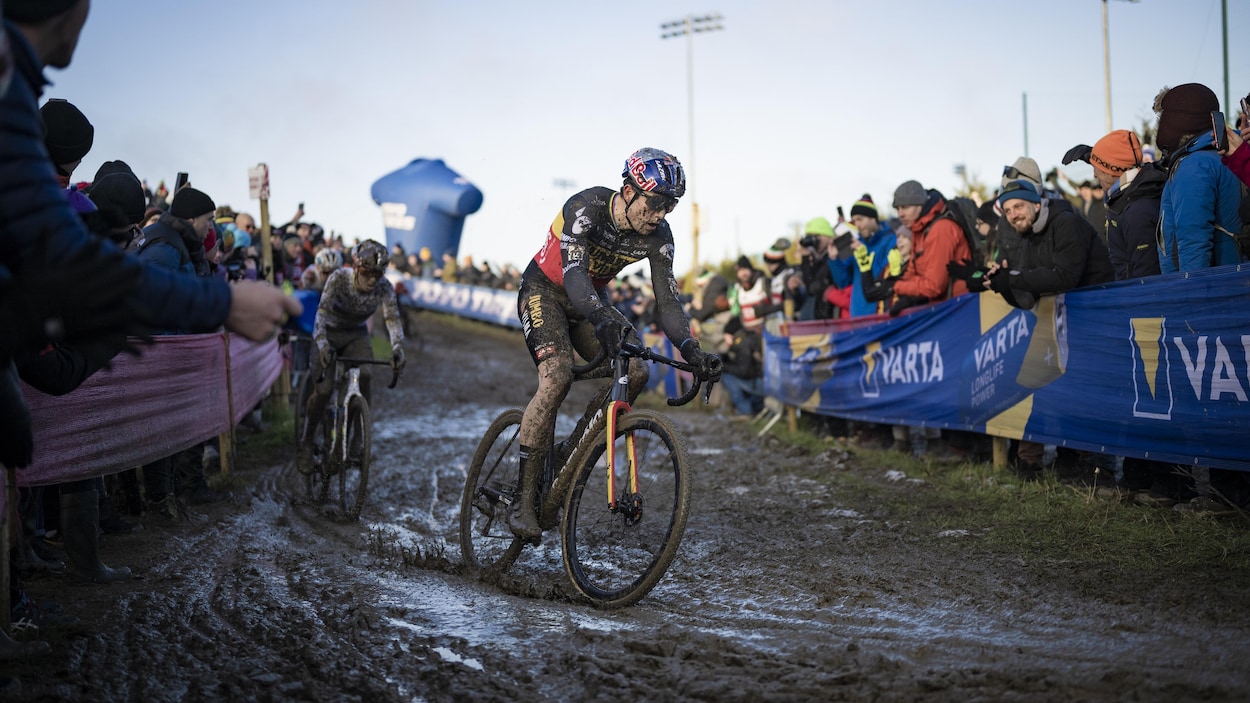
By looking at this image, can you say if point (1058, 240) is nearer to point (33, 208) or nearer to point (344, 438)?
point (344, 438)

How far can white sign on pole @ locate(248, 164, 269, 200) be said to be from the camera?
44.8ft

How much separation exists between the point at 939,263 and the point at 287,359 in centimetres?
1006

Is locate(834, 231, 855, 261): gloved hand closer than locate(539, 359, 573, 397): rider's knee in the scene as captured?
No

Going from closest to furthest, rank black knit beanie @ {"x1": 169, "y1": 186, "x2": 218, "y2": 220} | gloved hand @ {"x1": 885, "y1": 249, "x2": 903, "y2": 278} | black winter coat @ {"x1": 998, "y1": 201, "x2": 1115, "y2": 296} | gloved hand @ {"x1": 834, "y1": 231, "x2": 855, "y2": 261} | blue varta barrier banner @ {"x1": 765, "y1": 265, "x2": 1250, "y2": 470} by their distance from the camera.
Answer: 1. blue varta barrier banner @ {"x1": 765, "y1": 265, "x2": 1250, "y2": 470}
2. black winter coat @ {"x1": 998, "y1": 201, "x2": 1115, "y2": 296}
3. black knit beanie @ {"x1": 169, "y1": 186, "x2": 218, "y2": 220}
4. gloved hand @ {"x1": 885, "y1": 249, "x2": 903, "y2": 278}
5. gloved hand @ {"x1": 834, "y1": 231, "x2": 855, "y2": 261}

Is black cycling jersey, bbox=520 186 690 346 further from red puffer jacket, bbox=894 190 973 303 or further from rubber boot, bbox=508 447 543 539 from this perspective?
red puffer jacket, bbox=894 190 973 303

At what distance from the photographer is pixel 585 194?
570 centimetres

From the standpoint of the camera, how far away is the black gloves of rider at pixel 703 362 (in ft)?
16.9

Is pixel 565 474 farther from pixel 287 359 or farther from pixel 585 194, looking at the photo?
pixel 287 359

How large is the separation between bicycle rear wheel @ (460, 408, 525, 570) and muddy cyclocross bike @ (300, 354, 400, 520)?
2.00 metres

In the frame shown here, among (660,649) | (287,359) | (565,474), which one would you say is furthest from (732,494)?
(287,359)

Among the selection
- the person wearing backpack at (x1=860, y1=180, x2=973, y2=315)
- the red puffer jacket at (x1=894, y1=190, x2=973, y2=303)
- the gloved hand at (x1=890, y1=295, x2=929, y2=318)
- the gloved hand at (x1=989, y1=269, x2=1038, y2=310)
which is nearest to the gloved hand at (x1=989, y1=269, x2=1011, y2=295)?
the gloved hand at (x1=989, y1=269, x2=1038, y2=310)

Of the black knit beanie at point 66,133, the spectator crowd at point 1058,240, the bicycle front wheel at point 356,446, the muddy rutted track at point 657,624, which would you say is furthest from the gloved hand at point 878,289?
the black knit beanie at point 66,133

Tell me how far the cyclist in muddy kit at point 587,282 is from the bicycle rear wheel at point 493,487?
345 mm

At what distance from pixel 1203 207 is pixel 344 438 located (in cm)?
651
